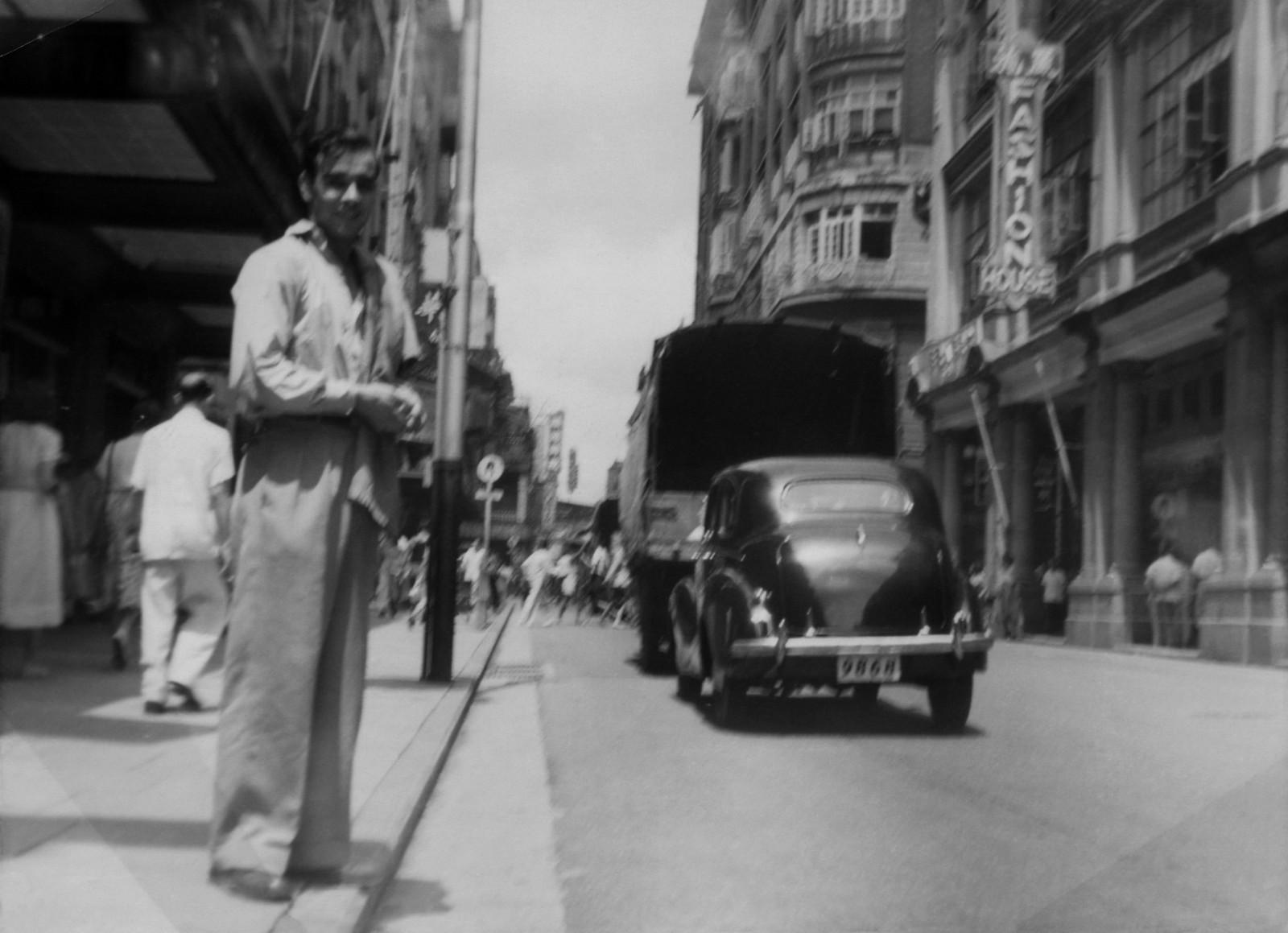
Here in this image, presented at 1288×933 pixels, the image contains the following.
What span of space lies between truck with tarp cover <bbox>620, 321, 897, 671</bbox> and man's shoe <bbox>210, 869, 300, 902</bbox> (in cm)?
952

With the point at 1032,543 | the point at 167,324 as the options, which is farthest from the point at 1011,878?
the point at 1032,543

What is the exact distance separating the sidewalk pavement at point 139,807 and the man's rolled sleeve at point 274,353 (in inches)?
48.2

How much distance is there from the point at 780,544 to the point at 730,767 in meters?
1.90

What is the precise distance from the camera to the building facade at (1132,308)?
838 centimetres

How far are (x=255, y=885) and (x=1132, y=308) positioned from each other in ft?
38.3

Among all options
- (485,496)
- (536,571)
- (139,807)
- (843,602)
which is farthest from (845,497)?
(536,571)

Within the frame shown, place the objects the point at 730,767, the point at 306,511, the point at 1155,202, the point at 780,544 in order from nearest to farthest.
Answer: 1. the point at 306,511
2. the point at 730,767
3. the point at 780,544
4. the point at 1155,202

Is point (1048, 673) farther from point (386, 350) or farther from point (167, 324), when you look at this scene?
point (386, 350)

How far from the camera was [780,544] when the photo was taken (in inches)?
353

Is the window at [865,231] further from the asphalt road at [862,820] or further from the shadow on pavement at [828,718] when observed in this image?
the asphalt road at [862,820]

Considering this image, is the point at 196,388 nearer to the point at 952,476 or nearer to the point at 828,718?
the point at 828,718

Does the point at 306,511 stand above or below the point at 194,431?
below

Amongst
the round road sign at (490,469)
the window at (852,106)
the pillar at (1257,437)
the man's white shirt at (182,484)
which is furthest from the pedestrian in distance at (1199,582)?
the round road sign at (490,469)

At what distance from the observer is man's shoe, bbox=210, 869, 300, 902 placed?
377 cm
